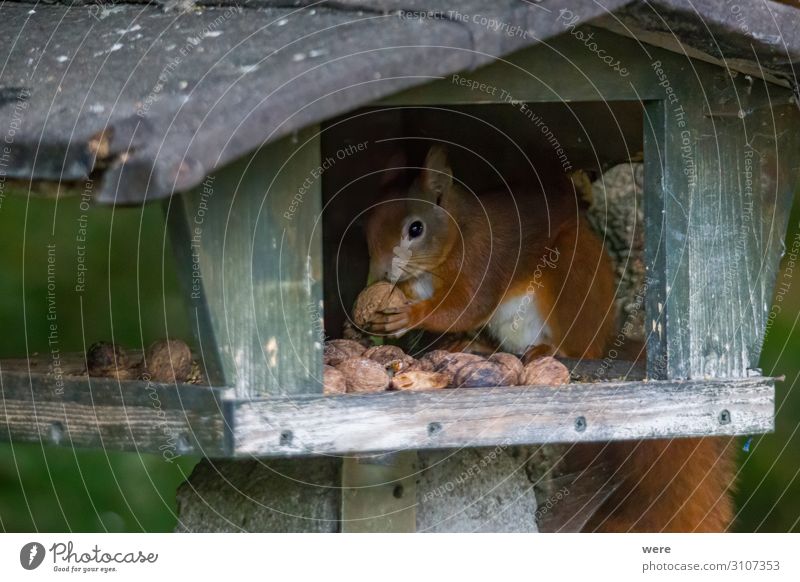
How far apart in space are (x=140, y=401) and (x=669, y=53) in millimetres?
1036

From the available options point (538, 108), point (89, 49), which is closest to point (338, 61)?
point (89, 49)

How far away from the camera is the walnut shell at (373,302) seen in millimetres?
2432

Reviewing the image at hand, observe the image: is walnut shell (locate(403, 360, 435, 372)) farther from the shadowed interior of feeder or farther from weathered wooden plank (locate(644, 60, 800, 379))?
the shadowed interior of feeder

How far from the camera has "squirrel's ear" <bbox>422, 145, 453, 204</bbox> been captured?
2.67 meters

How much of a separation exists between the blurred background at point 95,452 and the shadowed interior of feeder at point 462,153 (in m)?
1.20

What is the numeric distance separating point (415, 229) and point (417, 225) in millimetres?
14

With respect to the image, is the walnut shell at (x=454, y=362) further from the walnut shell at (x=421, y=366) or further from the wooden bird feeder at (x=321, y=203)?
the wooden bird feeder at (x=321, y=203)

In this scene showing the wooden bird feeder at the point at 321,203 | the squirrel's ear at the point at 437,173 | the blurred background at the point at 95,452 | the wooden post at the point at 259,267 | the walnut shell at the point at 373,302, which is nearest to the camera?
the wooden bird feeder at the point at 321,203

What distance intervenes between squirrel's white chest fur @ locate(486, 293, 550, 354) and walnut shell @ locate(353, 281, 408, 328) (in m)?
0.39

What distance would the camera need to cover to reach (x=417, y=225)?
9.08 ft

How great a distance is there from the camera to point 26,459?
13.2 feet
